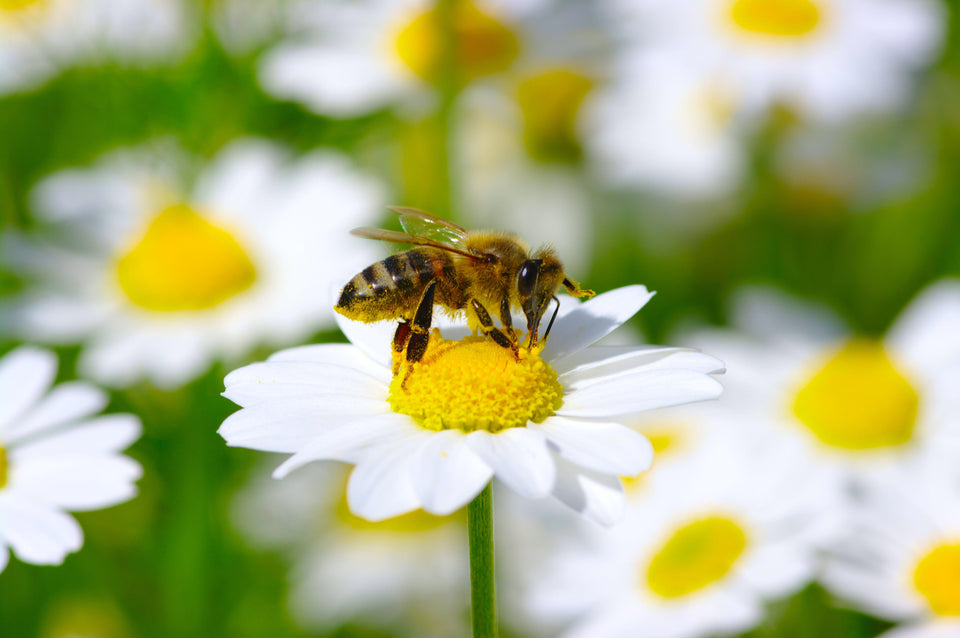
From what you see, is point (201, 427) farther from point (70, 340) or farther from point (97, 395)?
point (97, 395)

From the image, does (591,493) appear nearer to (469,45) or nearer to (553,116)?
(469,45)

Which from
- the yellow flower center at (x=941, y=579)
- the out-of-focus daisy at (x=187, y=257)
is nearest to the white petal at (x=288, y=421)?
the yellow flower center at (x=941, y=579)

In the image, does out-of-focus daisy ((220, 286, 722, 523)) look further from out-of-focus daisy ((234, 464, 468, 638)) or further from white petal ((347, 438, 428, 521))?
out-of-focus daisy ((234, 464, 468, 638))

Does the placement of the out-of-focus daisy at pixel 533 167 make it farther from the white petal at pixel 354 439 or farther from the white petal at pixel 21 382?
the white petal at pixel 354 439

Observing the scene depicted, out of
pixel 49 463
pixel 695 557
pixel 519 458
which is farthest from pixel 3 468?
pixel 695 557

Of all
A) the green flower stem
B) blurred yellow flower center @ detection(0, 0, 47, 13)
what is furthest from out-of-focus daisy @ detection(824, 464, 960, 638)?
blurred yellow flower center @ detection(0, 0, 47, 13)

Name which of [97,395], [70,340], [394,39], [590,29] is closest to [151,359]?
[70,340]
